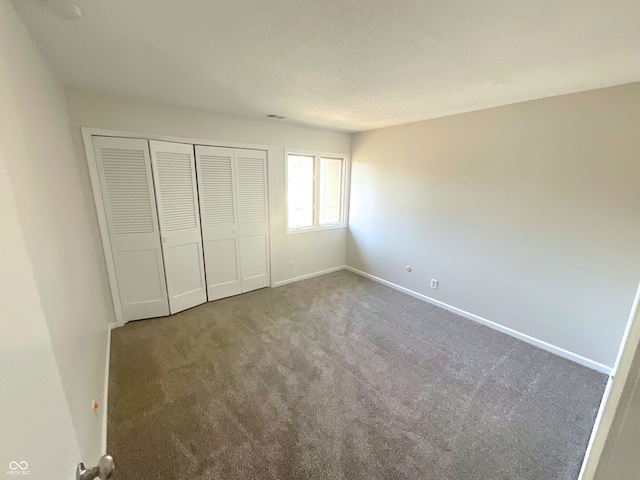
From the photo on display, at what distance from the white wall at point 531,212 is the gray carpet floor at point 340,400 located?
46 cm

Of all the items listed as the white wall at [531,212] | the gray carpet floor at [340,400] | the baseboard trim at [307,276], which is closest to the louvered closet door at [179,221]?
the gray carpet floor at [340,400]

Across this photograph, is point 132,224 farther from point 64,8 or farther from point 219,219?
point 64,8

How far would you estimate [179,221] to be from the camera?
306cm

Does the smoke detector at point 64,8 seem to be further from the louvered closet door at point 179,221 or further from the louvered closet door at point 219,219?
the louvered closet door at point 219,219

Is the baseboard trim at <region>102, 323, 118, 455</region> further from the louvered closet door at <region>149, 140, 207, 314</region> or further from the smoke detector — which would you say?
the smoke detector

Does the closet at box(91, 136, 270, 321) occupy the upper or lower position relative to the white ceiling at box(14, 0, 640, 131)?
lower

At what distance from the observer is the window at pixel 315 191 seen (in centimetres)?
404

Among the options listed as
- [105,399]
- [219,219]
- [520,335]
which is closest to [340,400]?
[105,399]

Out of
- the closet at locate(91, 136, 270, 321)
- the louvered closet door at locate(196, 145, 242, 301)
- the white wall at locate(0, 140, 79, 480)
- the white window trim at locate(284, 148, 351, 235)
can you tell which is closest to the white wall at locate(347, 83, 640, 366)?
the white window trim at locate(284, 148, 351, 235)

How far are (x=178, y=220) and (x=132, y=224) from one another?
1.45ft

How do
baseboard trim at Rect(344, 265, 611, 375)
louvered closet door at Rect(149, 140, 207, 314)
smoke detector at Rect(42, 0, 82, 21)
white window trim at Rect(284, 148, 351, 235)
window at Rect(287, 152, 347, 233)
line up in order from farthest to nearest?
window at Rect(287, 152, 347, 233)
white window trim at Rect(284, 148, 351, 235)
louvered closet door at Rect(149, 140, 207, 314)
baseboard trim at Rect(344, 265, 611, 375)
smoke detector at Rect(42, 0, 82, 21)

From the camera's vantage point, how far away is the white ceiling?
3.92ft

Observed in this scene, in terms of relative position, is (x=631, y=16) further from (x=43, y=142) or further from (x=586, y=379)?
(x=43, y=142)

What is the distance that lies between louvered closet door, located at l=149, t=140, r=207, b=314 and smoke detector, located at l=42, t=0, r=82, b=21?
1.58 meters
